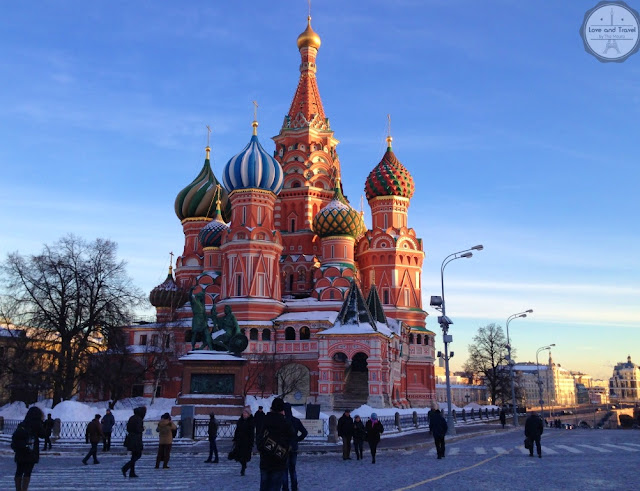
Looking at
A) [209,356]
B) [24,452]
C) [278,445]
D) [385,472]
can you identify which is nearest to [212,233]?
[209,356]

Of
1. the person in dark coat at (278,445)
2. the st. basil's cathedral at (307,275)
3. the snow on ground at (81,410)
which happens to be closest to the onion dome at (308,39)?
the st. basil's cathedral at (307,275)

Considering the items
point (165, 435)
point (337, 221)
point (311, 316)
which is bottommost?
point (165, 435)

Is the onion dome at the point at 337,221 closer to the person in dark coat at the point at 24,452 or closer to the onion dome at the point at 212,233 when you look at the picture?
the onion dome at the point at 212,233

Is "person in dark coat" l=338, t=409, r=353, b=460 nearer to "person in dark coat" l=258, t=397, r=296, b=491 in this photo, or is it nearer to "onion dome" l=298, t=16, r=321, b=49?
"person in dark coat" l=258, t=397, r=296, b=491

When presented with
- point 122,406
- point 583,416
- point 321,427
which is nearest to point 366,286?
point 122,406

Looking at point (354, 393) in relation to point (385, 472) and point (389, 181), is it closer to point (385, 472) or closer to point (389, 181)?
point (389, 181)

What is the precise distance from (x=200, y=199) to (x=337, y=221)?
14805 mm

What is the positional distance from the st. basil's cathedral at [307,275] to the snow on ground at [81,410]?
7.23 feet

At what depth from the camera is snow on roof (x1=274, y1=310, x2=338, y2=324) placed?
147 ft

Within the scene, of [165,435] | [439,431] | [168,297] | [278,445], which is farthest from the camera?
[168,297]

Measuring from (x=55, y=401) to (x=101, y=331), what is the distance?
406cm

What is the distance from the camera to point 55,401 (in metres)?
32.1

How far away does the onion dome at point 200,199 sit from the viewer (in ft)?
191

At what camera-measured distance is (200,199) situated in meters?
58.3
